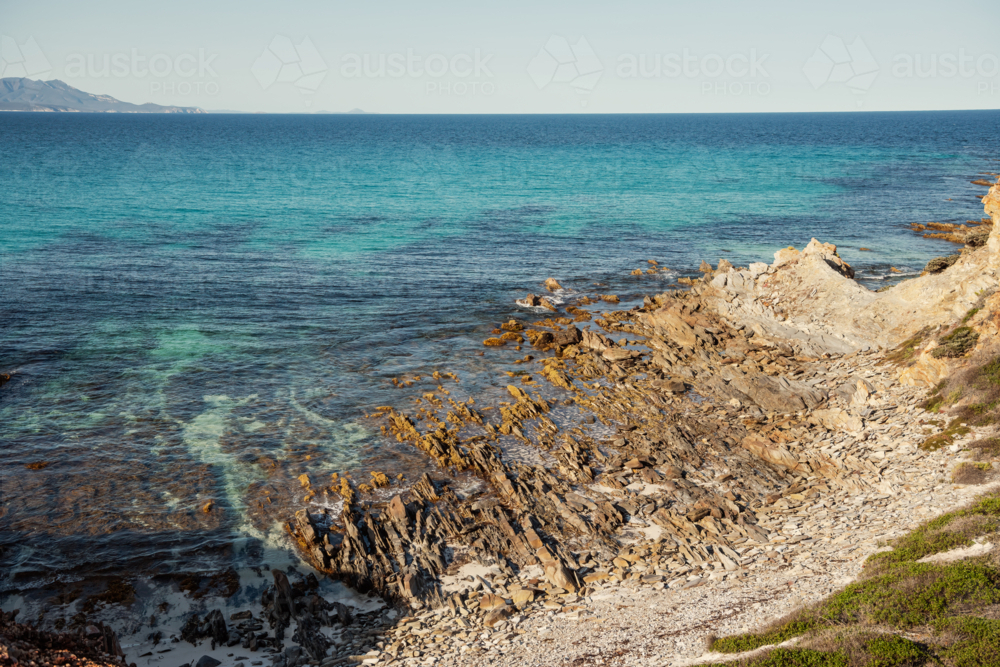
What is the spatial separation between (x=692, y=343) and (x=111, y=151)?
14712cm

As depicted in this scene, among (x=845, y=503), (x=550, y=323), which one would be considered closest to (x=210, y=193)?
(x=550, y=323)

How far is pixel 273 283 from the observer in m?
50.3

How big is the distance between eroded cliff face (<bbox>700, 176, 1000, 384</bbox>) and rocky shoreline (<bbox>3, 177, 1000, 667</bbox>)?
0.13 meters

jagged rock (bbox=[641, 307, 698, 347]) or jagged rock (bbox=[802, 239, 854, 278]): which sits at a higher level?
jagged rock (bbox=[802, 239, 854, 278])

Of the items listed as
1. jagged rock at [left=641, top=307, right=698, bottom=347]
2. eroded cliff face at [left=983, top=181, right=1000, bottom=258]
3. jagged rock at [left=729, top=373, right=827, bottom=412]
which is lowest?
jagged rock at [left=729, top=373, right=827, bottom=412]

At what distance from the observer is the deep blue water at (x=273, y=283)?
2605 cm

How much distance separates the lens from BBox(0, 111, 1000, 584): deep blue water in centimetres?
2605

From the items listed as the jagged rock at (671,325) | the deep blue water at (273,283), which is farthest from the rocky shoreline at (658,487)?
the deep blue water at (273,283)

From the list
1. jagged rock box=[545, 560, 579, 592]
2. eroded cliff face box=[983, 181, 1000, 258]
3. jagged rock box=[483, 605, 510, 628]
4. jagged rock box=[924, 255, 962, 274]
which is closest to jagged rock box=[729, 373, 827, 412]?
eroded cliff face box=[983, 181, 1000, 258]

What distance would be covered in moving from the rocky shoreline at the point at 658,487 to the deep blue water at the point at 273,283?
4.22 m

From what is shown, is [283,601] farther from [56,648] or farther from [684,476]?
[684,476]

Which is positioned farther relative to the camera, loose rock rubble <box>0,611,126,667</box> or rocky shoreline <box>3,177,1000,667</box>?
rocky shoreline <box>3,177,1000,667</box>

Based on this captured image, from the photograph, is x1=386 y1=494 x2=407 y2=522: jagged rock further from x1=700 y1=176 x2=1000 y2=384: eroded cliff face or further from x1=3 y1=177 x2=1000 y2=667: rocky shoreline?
x1=700 y1=176 x2=1000 y2=384: eroded cliff face

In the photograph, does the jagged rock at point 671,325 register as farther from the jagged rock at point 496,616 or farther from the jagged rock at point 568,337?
the jagged rock at point 496,616
